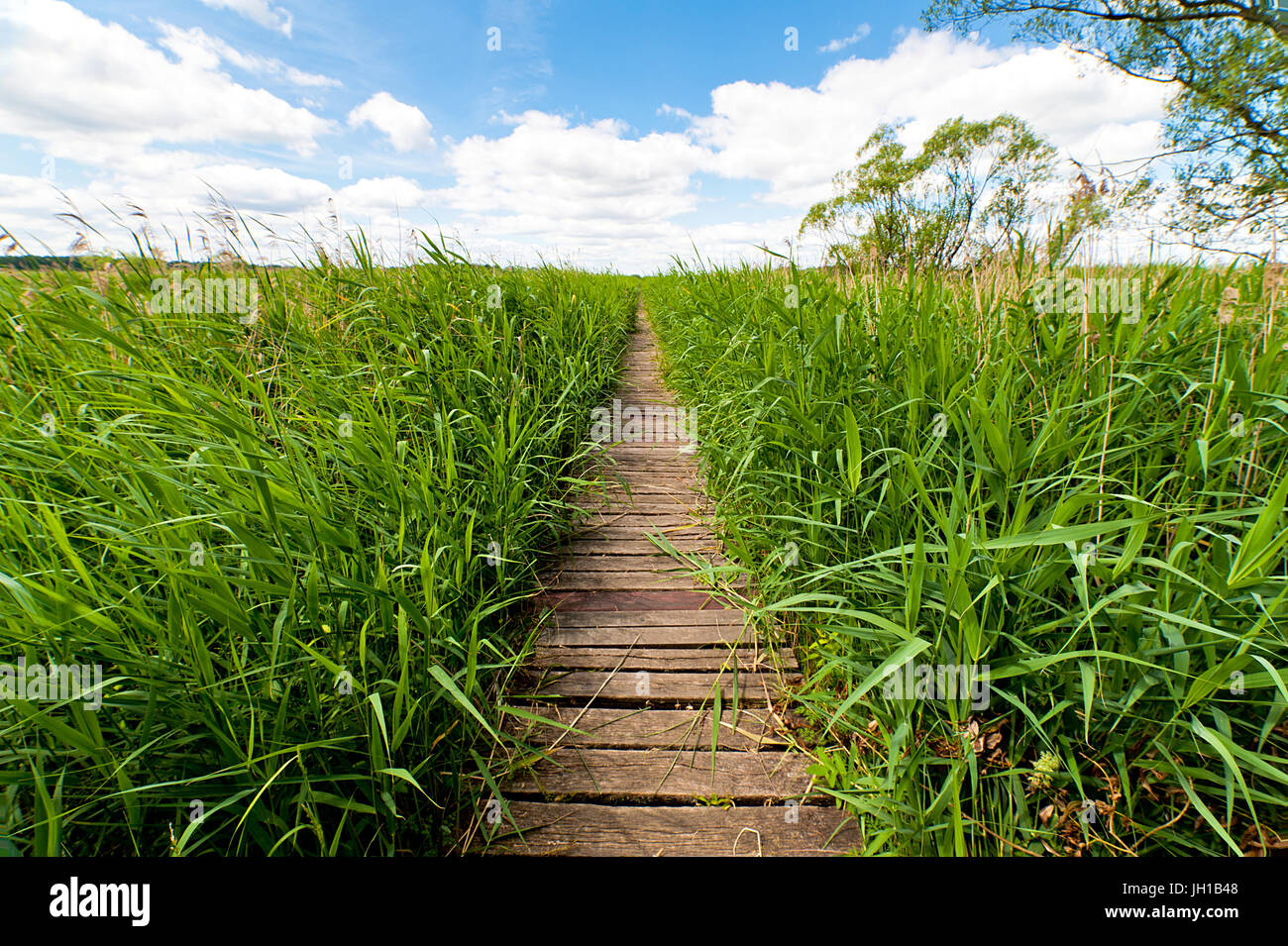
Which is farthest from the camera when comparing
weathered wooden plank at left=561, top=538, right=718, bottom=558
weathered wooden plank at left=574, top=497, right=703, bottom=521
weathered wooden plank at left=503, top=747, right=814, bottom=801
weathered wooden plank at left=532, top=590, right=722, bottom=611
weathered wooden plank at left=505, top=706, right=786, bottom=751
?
weathered wooden plank at left=574, top=497, right=703, bottom=521

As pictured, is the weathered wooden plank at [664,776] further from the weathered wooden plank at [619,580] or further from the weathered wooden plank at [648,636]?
the weathered wooden plank at [619,580]

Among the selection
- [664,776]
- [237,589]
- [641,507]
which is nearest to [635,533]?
[641,507]

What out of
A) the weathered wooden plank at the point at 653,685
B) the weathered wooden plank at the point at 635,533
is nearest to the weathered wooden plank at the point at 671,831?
the weathered wooden plank at the point at 653,685

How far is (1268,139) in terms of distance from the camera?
8.40 meters

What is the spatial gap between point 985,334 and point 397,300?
300cm

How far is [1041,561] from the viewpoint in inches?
54.8

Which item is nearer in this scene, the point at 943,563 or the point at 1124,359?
the point at 943,563

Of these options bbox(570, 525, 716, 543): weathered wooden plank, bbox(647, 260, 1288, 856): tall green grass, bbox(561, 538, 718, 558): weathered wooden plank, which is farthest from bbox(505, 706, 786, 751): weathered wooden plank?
bbox(570, 525, 716, 543): weathered wooden plank

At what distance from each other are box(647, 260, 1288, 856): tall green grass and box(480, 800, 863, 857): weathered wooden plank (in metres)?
0.11

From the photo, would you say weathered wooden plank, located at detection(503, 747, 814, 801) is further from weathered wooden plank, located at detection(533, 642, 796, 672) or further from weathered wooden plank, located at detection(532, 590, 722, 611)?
weathered wooden plank, located at detection(532, 590, 722, 611)

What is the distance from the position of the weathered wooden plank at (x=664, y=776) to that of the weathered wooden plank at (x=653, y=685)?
0.21 meters

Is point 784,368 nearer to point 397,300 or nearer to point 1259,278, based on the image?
point 1259,278

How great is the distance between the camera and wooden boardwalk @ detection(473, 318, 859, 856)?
1.35m
